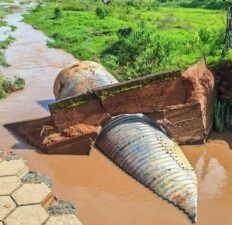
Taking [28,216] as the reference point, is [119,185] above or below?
below

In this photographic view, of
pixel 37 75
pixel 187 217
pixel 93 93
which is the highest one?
pixel 93 93

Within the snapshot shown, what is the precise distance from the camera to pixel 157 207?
7.13 m

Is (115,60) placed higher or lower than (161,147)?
lower

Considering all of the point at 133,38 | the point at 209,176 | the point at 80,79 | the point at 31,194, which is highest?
the point at 80,79

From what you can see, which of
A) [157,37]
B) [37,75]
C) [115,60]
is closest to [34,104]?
[37,75]

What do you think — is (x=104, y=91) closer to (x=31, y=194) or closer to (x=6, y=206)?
(x=31, y=194)

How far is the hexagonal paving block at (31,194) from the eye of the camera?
22.1ft

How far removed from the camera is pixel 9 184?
723 centimetres

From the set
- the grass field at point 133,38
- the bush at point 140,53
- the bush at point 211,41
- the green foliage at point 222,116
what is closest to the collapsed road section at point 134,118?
the green foliage at point 222,116

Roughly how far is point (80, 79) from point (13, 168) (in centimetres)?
307

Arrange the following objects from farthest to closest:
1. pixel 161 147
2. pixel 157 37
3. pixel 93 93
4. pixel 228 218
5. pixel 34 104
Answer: pixel 157 37
pixel 34 104
pixel 93 93
pixel 161 147
pixel 228 218

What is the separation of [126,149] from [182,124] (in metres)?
1.54

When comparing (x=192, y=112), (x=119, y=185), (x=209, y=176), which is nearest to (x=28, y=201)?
(x=119, y=185)

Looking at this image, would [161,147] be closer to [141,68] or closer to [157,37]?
[141,68]
